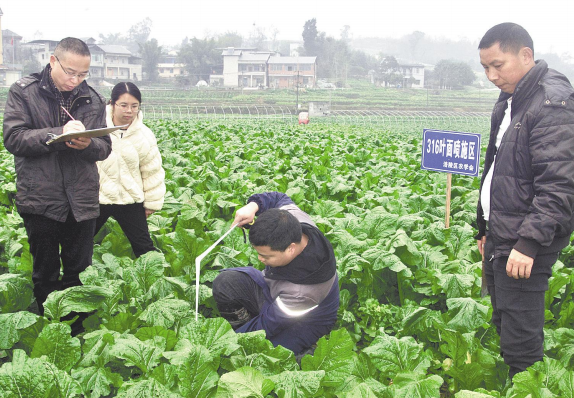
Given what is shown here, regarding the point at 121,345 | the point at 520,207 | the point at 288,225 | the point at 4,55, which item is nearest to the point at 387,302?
the point at 288,225

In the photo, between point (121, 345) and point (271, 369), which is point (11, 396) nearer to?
point (121, 345)

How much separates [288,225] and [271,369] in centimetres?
74

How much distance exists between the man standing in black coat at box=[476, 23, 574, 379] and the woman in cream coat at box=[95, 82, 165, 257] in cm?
251

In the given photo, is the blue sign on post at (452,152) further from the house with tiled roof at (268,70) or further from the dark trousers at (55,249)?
the house with tiled roof at (268,70)

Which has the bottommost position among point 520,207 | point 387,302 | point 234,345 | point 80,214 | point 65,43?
point 387,302

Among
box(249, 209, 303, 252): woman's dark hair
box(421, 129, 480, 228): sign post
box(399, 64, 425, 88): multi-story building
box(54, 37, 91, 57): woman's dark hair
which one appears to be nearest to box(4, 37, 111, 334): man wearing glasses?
box(54, 37, 91, 57): woman's dark hair

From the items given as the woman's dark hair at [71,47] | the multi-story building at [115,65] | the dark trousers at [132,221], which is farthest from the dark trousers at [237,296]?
the multi-story building at [115,65]

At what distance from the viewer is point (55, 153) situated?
11.2 feet

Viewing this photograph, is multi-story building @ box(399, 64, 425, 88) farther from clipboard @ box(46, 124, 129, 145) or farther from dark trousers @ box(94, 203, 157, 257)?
clipboard @ box(46, 124, 129, 145)

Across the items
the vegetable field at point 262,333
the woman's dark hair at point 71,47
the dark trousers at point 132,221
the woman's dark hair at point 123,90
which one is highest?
the woman's dark hair at point 71,47

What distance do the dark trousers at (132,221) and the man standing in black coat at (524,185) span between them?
8.54 feet

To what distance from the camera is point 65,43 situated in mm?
3264

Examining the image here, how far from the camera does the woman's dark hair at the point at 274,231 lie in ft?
10.2

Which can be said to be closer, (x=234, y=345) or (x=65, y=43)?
(x=234, y=345)
